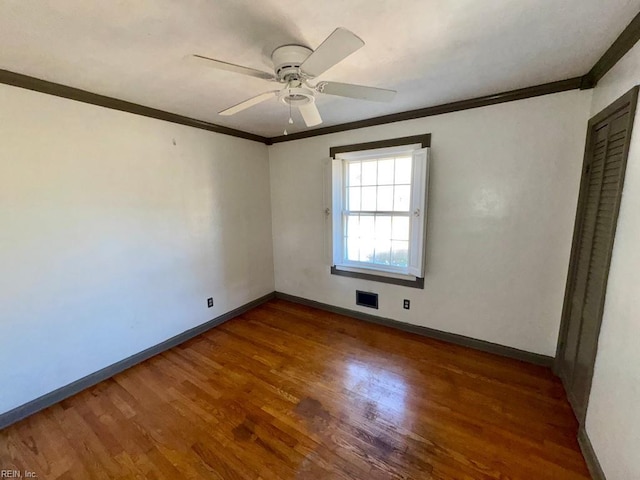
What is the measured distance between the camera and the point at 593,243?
173 cm

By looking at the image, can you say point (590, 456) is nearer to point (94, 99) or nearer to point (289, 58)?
point (289, 58)

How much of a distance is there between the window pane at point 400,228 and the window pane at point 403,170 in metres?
0.38

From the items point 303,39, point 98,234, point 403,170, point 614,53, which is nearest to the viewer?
point 303,39

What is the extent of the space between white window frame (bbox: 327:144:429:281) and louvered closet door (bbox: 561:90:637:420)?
1097 mm

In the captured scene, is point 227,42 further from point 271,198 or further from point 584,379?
point 584,379

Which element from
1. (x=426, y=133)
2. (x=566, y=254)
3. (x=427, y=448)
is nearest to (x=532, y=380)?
(x=566, y=254)

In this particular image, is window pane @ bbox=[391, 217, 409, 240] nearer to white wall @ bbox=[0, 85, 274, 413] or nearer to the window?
the window

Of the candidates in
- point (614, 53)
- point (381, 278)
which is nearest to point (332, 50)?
point (614, 53)

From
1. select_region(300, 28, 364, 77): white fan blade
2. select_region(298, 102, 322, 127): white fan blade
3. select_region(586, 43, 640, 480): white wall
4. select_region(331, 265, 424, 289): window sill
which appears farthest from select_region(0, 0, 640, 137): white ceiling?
select_region(331, 265, 424, 289): window sill

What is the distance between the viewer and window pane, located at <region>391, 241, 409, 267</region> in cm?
288

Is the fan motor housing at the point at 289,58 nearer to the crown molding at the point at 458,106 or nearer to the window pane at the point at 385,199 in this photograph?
the crown molding at the point at 458,106

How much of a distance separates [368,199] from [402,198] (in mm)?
392

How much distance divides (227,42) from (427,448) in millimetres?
2516

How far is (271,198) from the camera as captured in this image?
3.71 metres
